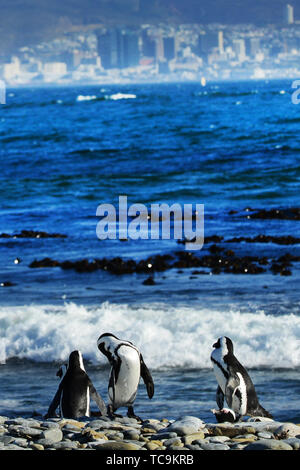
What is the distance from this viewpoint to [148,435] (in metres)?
→ 8.40

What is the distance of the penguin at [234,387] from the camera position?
916 cm

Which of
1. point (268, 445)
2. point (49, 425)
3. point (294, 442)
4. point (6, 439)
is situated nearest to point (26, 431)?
point (6, 439)

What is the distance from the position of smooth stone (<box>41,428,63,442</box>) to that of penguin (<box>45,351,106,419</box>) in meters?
1.05

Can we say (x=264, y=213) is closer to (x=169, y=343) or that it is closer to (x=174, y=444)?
(x=169, y=343)

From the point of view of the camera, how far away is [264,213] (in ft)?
81.4

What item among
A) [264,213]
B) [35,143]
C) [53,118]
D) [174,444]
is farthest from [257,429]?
[53,118]

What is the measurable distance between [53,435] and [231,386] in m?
1.92

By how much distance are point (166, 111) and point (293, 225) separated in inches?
2228

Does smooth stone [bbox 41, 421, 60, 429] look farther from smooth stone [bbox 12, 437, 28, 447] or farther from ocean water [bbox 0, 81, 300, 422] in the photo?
ocean water [bbox 0, 81, 300, 422]

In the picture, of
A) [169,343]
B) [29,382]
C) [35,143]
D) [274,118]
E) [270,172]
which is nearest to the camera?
[29,382]

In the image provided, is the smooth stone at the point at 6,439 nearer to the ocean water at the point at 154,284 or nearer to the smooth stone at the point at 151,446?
the smooth stone at the point at 151,446

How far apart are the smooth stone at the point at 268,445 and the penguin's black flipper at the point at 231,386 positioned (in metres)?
1.45

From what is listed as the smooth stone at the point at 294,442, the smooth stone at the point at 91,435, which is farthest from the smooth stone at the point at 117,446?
the smooth stone at the point at 294,442

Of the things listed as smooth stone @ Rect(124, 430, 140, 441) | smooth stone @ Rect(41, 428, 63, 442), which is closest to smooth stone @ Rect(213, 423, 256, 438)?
smooth stone @ Rect(124, 430, 140, 441)
